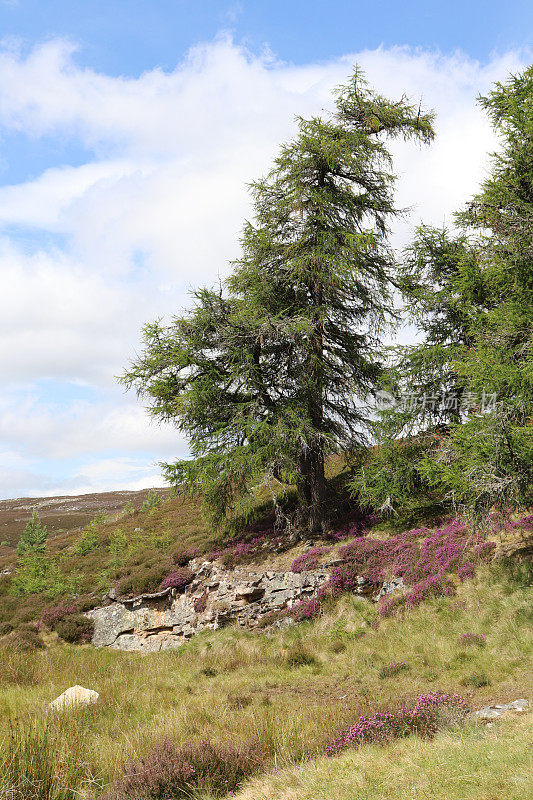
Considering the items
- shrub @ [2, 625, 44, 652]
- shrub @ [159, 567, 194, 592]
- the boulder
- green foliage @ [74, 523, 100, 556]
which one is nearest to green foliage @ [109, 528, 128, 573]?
green foliage @ [74, 523, 100, 556]

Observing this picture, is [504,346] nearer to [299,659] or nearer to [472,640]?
[472,640]

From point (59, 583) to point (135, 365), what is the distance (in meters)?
10.2

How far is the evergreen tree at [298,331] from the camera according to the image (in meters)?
16.7

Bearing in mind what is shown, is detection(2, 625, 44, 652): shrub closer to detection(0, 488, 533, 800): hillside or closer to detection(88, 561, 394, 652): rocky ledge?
detection(0, 488, 533, 800): hillside

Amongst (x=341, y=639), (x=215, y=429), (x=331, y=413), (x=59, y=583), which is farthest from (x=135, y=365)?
(x=341, y=639)

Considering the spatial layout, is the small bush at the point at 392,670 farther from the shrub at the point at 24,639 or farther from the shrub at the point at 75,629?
the shrub at the point at 75,629

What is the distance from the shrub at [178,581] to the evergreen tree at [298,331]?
8.24 ft

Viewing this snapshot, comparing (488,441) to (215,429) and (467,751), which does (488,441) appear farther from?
(215,429)

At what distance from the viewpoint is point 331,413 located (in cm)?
1842

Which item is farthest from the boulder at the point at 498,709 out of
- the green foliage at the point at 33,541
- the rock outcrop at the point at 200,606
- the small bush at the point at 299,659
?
the green foliage at the point at 33,541

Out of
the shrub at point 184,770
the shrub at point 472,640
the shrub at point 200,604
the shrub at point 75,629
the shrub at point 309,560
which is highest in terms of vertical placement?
the shrub at point 309,560

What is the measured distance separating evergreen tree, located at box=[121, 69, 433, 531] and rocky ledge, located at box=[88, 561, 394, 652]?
8.54ft

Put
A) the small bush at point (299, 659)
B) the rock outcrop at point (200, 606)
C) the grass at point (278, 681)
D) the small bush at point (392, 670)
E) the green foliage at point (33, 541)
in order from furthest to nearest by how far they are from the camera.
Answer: the green foliage at point (33, 541)
the rock outcrop at point (200, 606)
the small bush at point (299, 659)
the small bush at point (392, 670)
the grass at point (278, 681)

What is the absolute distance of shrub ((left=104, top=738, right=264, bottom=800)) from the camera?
5.07m
